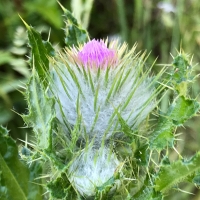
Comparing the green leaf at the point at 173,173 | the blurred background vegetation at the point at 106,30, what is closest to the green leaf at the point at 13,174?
the green leaf at the point at 173,173

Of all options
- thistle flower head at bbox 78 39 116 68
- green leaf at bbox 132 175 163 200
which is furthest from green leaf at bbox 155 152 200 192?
thistle flower head at bbox 78 39 116 68

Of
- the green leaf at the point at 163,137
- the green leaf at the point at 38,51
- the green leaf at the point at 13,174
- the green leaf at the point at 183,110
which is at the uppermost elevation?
the green leaf at the point at 38,51

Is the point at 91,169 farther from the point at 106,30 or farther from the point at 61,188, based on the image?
the point at 106,30

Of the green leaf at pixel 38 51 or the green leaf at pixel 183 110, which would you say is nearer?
the green leaf at pixel 183 110

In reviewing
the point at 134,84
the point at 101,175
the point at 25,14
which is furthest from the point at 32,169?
the point at 25,14

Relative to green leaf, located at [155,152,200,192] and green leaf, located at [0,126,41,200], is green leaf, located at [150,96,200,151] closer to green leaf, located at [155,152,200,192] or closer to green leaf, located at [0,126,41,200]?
green leaf, located at [155,152,200,192]

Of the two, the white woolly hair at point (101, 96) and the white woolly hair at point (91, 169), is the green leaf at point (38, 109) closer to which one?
the white woolly hair at point (101, 96)

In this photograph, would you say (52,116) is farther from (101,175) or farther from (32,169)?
(32,169)
